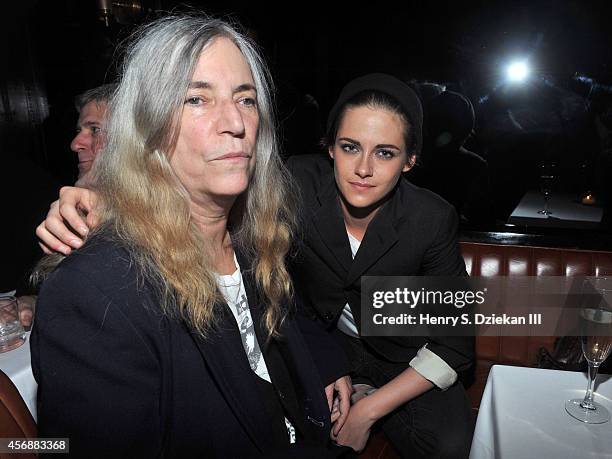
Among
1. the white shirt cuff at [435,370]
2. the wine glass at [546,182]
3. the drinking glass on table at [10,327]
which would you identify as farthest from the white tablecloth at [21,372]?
the wine glass at [546,182]

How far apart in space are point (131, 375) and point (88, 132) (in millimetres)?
1930

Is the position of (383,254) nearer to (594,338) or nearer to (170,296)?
(594,338)

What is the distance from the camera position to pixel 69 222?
1.26m

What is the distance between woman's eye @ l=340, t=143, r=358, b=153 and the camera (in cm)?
193

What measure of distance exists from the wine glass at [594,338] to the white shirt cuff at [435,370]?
0.61 metres

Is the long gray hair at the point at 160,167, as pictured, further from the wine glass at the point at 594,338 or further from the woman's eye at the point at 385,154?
the wine glass at the point at 594,338

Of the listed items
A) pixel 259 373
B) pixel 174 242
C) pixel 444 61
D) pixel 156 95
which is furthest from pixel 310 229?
pixel 444 61

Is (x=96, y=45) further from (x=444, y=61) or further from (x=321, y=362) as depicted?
(x=321, y=362)

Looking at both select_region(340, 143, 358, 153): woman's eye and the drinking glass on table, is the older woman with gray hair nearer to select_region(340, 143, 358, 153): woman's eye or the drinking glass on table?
select_region(340, 143, 358, 153): woman's eye

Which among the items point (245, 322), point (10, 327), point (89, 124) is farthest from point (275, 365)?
point (89, 124)

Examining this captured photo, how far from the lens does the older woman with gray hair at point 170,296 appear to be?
96 centimetres

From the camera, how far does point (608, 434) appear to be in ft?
3.98

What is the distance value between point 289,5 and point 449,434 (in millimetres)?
3374

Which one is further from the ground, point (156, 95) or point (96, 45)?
point (96, 45)
